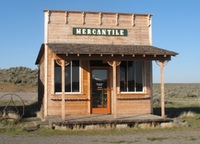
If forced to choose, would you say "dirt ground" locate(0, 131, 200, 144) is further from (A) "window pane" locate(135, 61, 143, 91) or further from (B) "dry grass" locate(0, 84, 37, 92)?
(B) "dry grass" locate(0, 84, 37, 92)

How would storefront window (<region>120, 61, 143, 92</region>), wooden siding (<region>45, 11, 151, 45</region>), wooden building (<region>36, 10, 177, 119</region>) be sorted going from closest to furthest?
wooden building (<region>36, 10, 177, 119</region>) < wooden siding (<region>45, 11, 151, 45</region>) < storefront window (<region>120, 61, 143, 92</region>)

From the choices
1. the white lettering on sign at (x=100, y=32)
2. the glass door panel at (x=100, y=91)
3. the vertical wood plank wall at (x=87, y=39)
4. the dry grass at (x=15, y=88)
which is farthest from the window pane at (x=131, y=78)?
the dry grass at (x=15, y=88)

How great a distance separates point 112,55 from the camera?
15531mm

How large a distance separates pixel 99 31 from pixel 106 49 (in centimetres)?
207

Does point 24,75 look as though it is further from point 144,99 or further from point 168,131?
point 168,131

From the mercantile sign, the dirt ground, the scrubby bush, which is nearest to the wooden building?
the mercantile sign

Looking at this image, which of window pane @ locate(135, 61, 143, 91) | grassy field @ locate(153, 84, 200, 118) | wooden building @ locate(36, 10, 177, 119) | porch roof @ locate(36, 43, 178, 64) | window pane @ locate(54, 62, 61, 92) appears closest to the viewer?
porch roof @ locate(36, 43, 178, 64)

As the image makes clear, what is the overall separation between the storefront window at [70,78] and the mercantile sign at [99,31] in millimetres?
1632

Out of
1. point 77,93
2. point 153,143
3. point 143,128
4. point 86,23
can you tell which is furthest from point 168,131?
point 86,23

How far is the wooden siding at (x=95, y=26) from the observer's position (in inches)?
695

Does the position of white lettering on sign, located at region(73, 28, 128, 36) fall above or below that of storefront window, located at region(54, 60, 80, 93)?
above

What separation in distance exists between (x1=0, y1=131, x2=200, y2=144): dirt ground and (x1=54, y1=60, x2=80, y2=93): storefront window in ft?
15.4

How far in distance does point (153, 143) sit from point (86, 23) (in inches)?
341

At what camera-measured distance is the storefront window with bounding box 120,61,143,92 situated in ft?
59.1
